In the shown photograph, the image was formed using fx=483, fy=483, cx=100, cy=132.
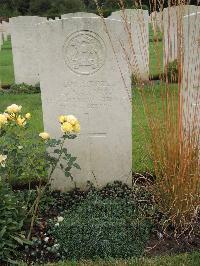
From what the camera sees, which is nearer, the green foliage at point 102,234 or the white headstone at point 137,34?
the green foliage at point 102,234

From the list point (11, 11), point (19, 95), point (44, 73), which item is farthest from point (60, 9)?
point (44, 73)

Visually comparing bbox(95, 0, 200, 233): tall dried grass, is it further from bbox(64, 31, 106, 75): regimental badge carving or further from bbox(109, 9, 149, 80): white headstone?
bbox(64, 31, 106, 75): regimental badge carving

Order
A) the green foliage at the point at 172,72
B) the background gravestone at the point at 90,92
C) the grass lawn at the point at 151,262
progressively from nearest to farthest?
the grass lawn at the point at 151,262, the green foliage at the point at 172,72, the background gravestone at the point at 90,92

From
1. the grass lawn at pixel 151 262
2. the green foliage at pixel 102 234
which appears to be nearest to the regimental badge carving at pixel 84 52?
the green foliage at pixel 102 234

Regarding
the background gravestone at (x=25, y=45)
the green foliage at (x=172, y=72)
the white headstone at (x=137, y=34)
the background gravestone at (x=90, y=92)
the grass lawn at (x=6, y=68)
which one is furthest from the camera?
the grass lawn at (x=6, y=68)

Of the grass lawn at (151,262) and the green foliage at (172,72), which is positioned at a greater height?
the green foliage at (172,72)

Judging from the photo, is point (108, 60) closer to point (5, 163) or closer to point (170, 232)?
point (5, 163)

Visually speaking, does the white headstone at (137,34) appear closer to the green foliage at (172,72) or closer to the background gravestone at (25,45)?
the green foliage at (172,72)

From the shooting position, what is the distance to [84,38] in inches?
165

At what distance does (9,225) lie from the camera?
3465 mm

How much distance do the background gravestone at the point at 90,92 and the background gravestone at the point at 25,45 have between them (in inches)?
221

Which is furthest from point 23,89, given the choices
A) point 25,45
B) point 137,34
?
point 137,34

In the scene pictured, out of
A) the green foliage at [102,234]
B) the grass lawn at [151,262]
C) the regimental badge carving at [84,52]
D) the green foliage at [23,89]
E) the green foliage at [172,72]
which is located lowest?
the grass lawn at [151,262]

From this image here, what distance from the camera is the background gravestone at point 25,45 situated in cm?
970
